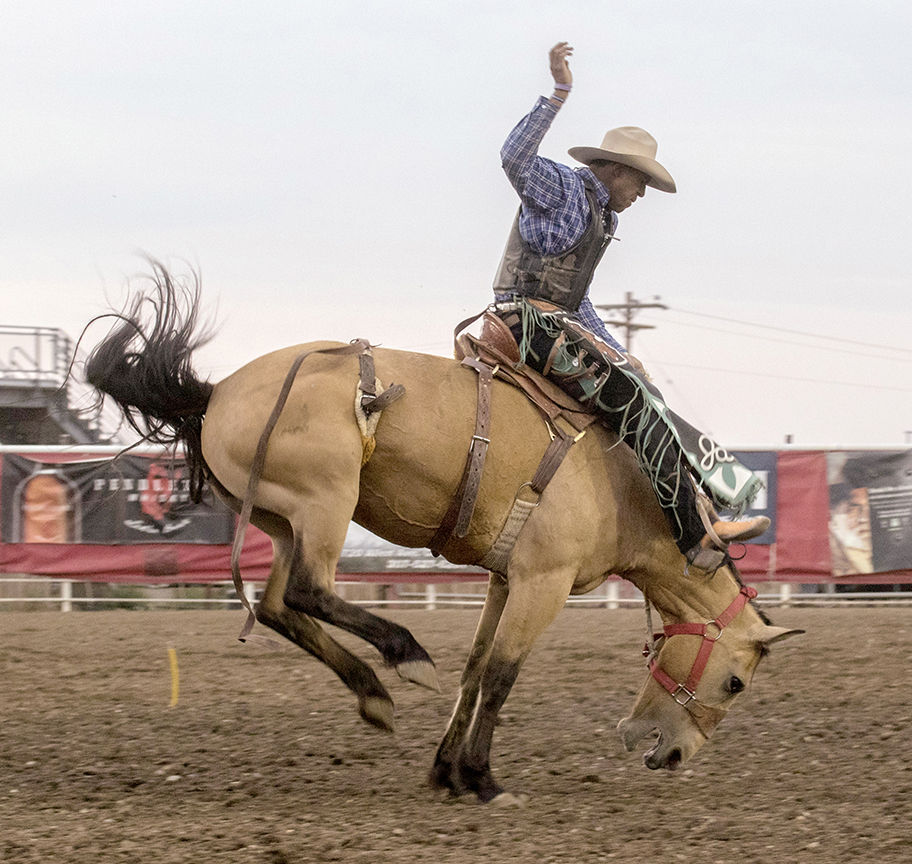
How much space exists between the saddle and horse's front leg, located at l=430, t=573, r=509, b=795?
0.44 meters

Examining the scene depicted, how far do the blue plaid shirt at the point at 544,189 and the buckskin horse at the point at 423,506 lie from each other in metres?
0.64

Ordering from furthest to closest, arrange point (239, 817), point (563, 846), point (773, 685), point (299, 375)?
point (773, 685) → point (299, 375) → point (239, 817) → point (563, 846)

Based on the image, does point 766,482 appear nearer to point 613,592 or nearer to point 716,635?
point 613,592

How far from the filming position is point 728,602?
17.6 feet

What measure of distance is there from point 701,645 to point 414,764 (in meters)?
1.39

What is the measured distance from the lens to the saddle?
4.82 meters

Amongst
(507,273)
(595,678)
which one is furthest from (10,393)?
(507,273)

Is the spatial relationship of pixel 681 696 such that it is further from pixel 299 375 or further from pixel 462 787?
pixel 299 375

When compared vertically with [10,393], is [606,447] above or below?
above

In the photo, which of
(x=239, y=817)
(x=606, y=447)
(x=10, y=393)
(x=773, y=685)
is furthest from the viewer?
(x=10, y=393)

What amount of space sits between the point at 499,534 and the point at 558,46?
1915 mm

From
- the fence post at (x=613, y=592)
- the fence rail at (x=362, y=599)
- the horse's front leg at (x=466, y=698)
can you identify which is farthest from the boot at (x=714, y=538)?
the fence post at (x=613, y=592)

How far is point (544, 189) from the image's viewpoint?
194 inches

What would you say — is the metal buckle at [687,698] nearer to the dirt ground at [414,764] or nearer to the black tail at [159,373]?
the dirt ground at [414,764]
